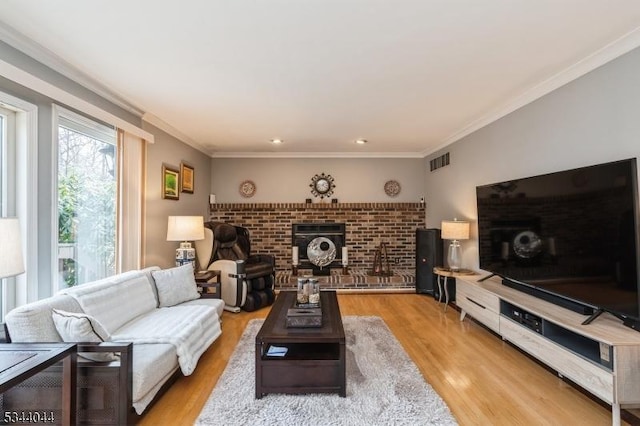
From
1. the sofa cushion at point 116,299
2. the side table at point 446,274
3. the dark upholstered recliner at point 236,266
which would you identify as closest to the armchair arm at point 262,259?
the dark upholstered recliner at point 236,266

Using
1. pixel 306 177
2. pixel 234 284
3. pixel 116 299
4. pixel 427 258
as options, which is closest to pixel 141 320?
pixel 116 299

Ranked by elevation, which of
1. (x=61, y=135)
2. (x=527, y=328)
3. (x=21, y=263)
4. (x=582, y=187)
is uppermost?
(x=61, y=135)

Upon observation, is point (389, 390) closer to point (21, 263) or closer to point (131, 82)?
point (21, 263)

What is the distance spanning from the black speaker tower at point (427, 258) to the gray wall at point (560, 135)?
1.91 ft

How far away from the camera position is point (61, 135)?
2.41 metres

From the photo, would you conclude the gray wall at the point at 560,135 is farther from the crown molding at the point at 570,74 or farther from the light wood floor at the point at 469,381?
the light wood floor at the point at 469,381

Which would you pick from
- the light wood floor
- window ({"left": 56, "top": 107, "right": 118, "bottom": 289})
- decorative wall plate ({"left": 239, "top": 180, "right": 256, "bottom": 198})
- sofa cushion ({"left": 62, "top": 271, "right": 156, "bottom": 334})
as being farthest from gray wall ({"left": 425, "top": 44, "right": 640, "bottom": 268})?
window ({"left": 56, "top": 107, "right": 118, "bottom": 289})

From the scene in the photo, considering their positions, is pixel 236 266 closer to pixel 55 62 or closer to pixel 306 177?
pixel 306 177

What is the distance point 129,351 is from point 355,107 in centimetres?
274

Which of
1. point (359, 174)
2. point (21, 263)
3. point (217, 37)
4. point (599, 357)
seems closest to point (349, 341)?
point (599, 357)

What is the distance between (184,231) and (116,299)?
129 cm

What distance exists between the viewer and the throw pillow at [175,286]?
9.55 feet

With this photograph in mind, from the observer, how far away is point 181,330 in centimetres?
227

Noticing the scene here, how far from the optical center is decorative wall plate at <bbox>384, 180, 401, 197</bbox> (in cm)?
561
